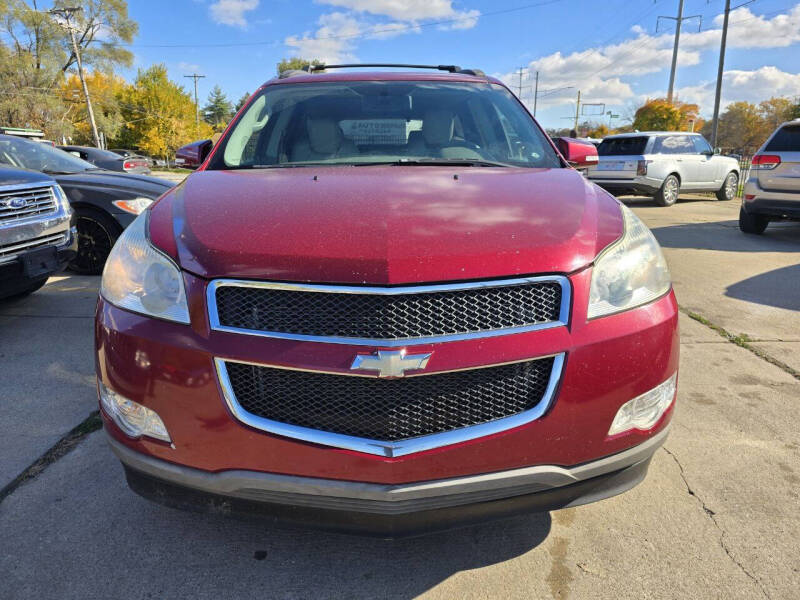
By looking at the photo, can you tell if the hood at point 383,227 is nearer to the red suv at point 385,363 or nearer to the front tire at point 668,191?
the red suv at point 385,363

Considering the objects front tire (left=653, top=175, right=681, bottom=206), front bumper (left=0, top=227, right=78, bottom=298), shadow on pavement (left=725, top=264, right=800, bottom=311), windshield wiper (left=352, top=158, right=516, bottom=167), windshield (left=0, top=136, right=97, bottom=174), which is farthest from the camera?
front tire (left=653, top=175, right=681, bottom=206)

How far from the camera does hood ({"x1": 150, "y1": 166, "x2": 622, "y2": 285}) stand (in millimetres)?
1591

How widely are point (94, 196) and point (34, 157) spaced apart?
1235mm

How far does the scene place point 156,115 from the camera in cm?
6297

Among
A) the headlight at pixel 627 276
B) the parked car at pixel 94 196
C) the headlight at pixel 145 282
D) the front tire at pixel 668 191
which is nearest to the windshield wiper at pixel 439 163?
the headlight at pixel 627 276

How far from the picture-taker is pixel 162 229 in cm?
187

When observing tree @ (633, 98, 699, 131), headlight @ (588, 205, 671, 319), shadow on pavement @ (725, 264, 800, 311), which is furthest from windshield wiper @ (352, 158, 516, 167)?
tree @ (633, 98, 699, 131)

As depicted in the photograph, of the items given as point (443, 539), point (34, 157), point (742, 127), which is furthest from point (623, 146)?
point (742, 127)

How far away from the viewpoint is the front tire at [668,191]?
535 inches

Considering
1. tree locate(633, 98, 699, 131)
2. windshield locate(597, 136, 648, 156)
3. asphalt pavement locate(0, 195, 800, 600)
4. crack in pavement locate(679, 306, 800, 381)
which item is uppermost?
tree locate(633, 98, 699, 131)

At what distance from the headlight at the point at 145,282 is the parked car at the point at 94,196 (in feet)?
14.0

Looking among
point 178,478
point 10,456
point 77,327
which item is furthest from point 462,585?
point 77,327

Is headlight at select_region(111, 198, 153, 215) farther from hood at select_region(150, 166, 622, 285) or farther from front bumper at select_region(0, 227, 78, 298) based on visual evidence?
hood at select_region(150, 166, 622, 285)

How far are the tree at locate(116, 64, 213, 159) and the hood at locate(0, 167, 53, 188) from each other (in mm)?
63100
